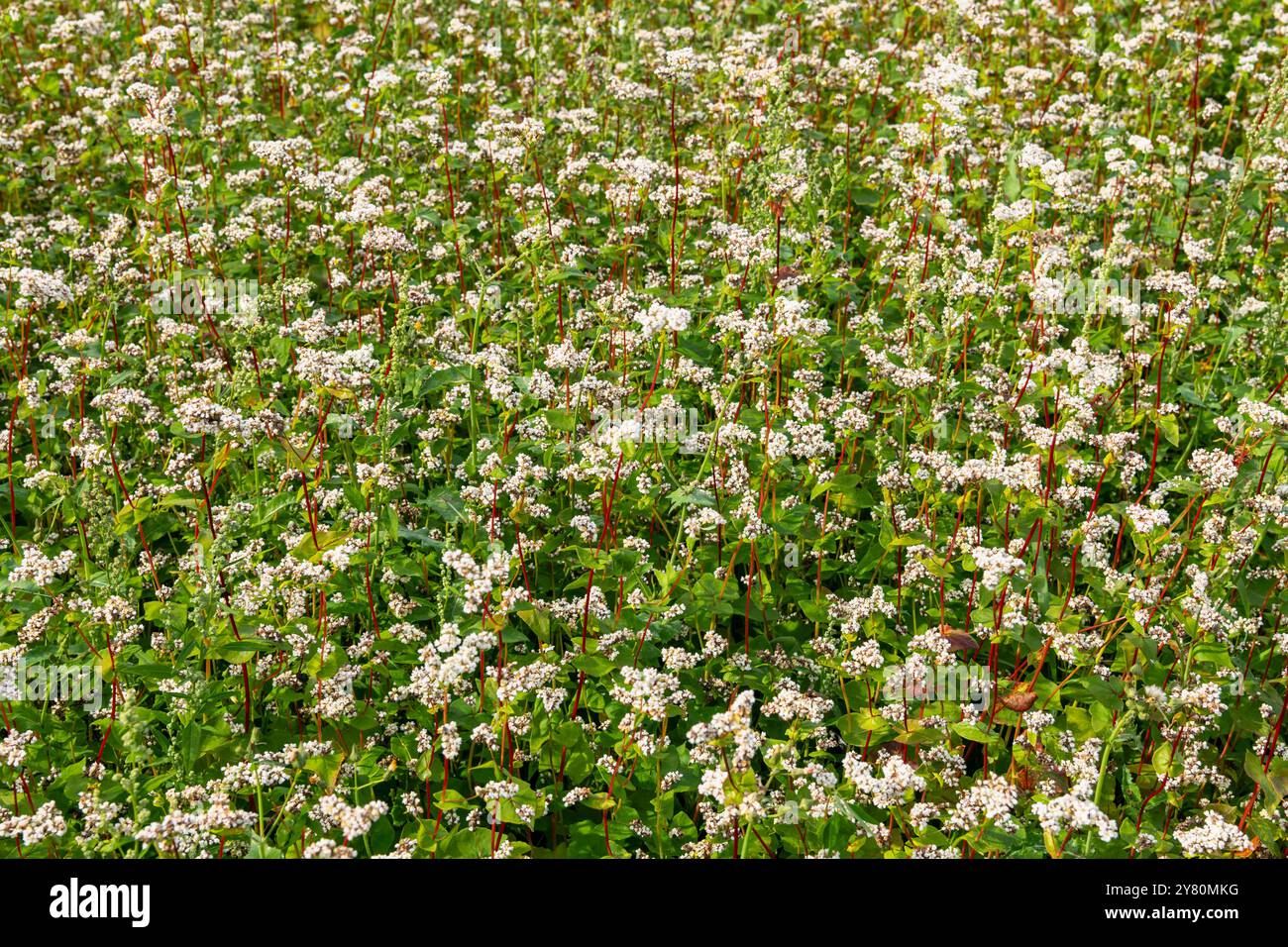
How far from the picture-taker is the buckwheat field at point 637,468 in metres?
4.93

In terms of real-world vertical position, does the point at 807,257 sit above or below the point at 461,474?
above

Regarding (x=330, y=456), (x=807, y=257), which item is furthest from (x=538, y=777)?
(x=807, y=257)

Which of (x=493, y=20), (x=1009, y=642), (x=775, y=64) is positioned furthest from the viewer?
(x=493, y=20)

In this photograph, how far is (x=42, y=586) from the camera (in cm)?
543

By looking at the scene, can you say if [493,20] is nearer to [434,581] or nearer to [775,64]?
[775,64]

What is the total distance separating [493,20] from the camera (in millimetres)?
11898

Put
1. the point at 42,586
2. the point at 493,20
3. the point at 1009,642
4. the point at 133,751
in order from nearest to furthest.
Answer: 1. the point at 133,751
2. the point at 42,586
3. the point at 1009,642
4. the point at 493,20

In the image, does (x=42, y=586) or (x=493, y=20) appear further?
(x=493, y=20)

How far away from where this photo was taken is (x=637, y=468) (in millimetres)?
6250

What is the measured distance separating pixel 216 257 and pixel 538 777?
4.64m

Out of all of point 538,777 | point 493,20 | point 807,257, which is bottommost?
point 538,777

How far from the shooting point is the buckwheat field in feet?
16.2
